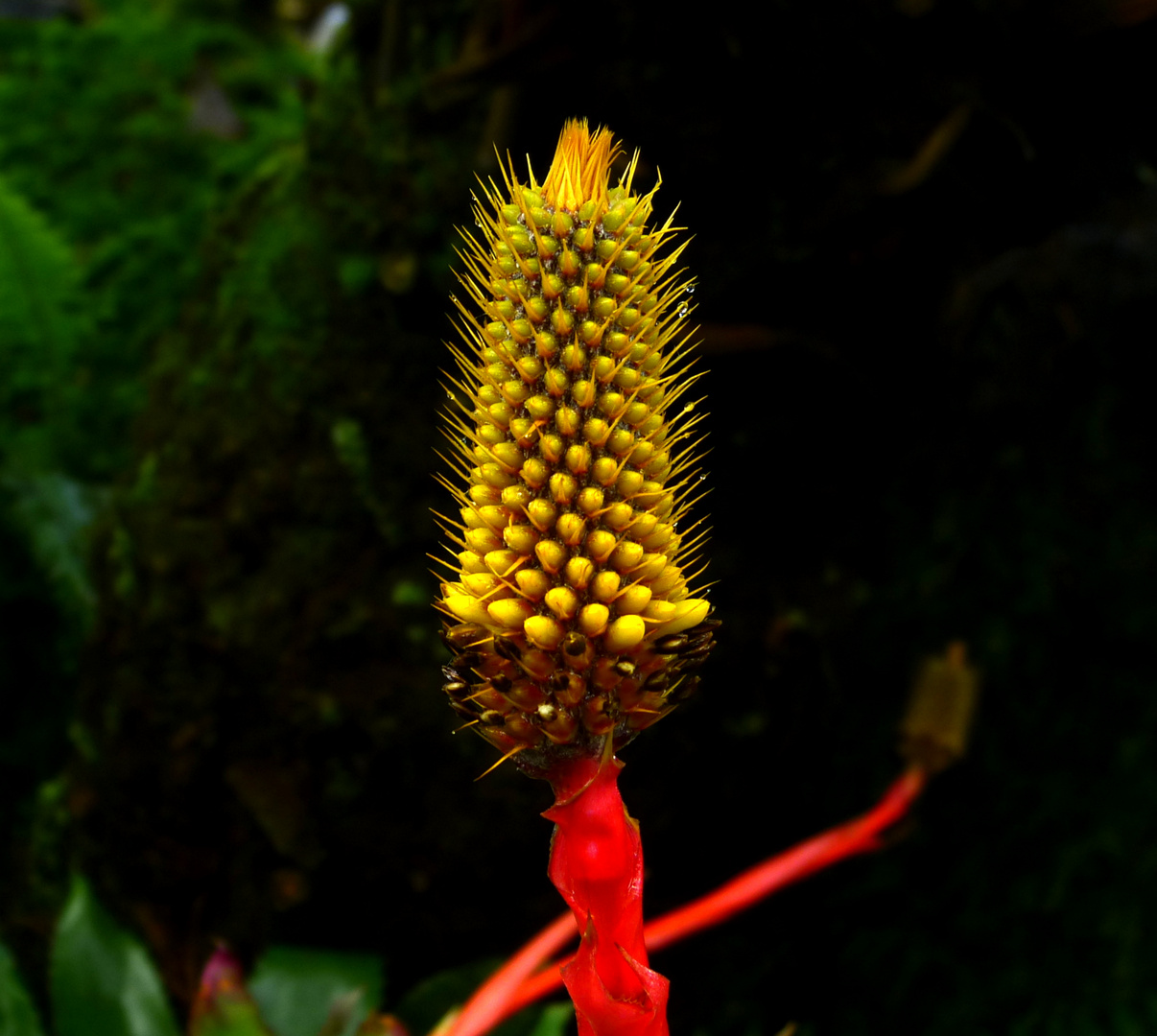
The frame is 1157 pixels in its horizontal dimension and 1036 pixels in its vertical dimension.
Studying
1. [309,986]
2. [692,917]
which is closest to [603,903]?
[692,917]

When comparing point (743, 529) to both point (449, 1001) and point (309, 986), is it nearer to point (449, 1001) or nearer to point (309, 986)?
point (449, 1001)

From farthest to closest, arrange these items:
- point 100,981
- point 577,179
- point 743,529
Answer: point 743,529 → point 100,981 → point 577,179

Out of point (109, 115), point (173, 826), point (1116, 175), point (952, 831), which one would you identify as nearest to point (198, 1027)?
point (173, 826)

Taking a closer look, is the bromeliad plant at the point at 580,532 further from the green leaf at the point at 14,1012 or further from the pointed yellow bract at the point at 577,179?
the green leaf at the point at 14,1012

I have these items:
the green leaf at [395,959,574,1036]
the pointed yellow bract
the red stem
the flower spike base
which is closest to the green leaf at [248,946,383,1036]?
the green leaf at [395,959,574,1036]

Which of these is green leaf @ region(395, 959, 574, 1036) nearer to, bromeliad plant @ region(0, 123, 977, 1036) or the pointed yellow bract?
bromeliad plant @ region(0, 123, 977, 1036)

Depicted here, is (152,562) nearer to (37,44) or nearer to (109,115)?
(109,115)

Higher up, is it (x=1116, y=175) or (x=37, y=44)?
(x=37, y=44)

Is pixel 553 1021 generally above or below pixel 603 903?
below
